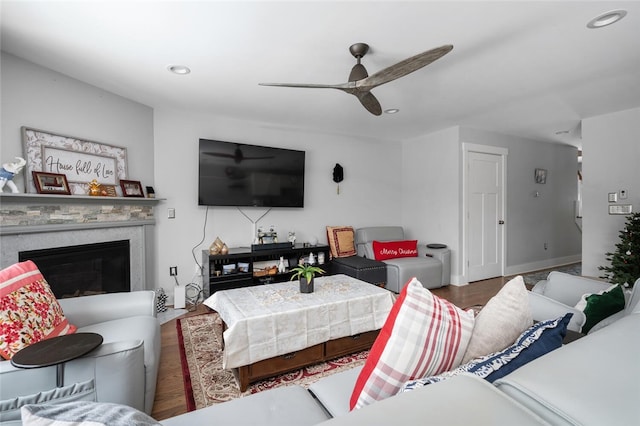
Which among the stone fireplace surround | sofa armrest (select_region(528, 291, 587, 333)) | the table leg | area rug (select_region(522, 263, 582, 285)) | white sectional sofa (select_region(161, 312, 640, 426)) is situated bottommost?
area rug (select_region(522, 263, 582, 285))

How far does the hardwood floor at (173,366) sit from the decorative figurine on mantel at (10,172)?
64.6 inches

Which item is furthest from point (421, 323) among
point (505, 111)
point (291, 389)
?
point (505, 111)

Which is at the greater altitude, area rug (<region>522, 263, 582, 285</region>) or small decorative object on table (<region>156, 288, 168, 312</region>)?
small decorative object on table (<region>156, 288, 168, 312</region>)

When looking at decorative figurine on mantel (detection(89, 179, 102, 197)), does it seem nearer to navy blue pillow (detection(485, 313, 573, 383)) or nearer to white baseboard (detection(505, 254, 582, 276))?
navy blue pillow (detection(485, 313, 573, 383))

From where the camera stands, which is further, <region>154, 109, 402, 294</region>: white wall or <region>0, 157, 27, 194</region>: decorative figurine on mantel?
<region>154, 109, 402, 294</region>: white wall

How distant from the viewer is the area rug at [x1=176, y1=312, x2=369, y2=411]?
1.81m

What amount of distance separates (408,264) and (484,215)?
1.70m

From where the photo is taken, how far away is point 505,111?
3.66m

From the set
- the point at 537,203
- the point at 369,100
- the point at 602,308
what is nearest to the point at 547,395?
the point at 602,308

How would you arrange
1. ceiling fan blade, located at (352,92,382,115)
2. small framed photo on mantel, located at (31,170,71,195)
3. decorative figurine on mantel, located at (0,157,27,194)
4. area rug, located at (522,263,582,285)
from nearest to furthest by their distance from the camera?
decorative figurine on mantel, located at (0,157,27,194), ceiling fan blade, located at (352,92,382,115), small framed photo on mantel, located at (31,170,71,195), area rug, located at (522,263,582,285)

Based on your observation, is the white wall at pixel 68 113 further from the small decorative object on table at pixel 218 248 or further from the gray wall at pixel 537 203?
the gray wall at pixel 537 203

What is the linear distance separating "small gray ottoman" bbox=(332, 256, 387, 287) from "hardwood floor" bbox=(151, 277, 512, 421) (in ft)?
2.74

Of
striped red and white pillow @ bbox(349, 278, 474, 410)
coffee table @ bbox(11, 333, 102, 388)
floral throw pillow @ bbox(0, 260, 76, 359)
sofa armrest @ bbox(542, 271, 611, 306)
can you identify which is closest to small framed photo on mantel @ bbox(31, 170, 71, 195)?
floral throw pillow @ bbox(0, 260, 76, 359)

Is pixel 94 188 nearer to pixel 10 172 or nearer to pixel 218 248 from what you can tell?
pixel 10 172
